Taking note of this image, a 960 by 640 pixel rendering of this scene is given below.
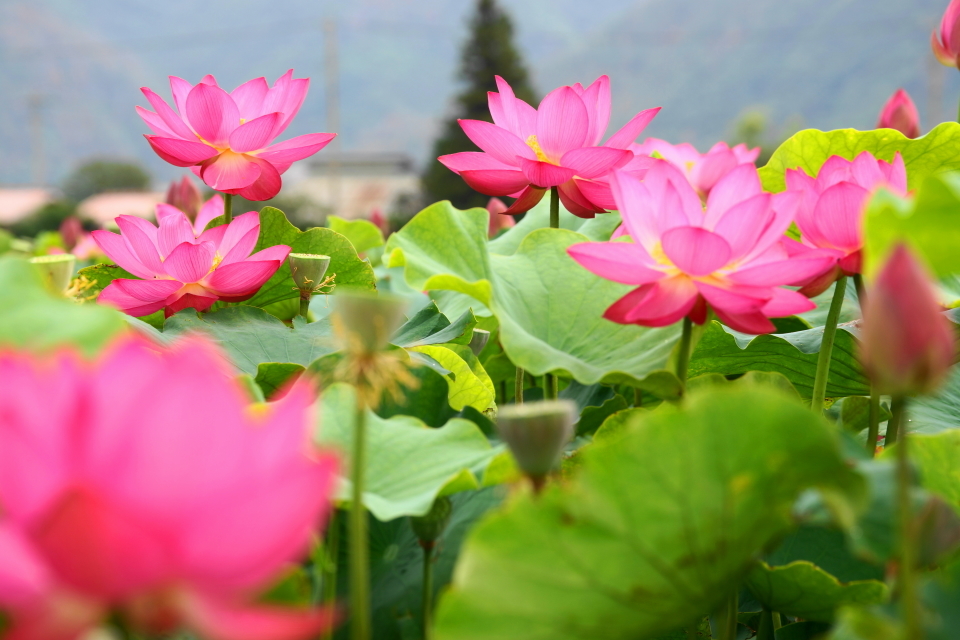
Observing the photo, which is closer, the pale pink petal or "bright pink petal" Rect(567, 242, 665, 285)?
"bright pink petal" Rect(567, 242, 665, 285)

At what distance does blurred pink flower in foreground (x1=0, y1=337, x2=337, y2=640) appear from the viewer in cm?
17

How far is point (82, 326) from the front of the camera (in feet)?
0.89

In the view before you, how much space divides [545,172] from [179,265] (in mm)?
227

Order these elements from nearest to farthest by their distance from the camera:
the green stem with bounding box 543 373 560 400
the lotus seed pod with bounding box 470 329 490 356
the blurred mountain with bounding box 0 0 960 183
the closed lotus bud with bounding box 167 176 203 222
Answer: the green stem with bounding box 543 373 560 400
the lotus seed pod with bounding box 470 329 490 356
the closed lotus bud with bounding box 167 176 203 222
the blurred mountain with bounding box 0 0 960 183

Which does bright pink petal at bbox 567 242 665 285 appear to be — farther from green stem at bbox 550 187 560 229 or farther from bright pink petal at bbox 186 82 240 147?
bright pink petal at bbox 186 82 240 147

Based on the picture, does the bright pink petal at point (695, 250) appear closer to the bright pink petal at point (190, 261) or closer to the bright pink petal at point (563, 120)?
the bright pink petal at point (563, 120)

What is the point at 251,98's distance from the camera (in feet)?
2.05

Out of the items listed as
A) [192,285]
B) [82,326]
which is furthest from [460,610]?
[192,285]

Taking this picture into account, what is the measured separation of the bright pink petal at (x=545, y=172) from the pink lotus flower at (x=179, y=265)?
0.16 meters

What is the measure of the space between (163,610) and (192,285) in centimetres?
38

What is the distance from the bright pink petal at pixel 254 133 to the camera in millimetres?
569

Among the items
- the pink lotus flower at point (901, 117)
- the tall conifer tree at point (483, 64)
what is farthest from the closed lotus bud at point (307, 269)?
the tall conifer tree at point (483, 64)

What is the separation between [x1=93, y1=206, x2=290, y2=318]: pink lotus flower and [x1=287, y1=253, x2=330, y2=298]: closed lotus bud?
0.04 feet

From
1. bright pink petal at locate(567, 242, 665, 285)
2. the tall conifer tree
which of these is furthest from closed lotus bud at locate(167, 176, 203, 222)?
the tall conifer tree
